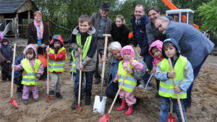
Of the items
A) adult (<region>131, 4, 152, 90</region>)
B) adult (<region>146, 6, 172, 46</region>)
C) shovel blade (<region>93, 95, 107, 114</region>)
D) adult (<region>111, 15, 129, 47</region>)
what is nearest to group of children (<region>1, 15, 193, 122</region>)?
shovel blade (<region>93, 95, 107, 114</region>)

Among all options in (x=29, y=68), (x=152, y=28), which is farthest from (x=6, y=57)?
(x=152, y=28)

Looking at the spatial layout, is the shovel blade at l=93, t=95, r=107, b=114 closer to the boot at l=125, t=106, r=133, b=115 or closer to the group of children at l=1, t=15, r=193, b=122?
the group of children at l=1, t=15, r=193, b=122

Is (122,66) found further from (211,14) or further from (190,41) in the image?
(211,14)

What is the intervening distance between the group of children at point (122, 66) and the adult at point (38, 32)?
0.86 meters

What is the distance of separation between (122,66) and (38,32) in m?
2.65

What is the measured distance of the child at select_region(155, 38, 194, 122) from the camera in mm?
2787

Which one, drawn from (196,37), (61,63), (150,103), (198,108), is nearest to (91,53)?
(61,63)

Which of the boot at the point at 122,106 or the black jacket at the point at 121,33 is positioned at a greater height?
the black jacket at the point at 121,33

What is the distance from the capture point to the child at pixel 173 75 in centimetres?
279

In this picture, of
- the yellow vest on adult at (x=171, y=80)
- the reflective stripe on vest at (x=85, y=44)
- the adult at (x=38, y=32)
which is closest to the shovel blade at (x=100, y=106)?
the reflective stripe on vest at (x=85, y=44)

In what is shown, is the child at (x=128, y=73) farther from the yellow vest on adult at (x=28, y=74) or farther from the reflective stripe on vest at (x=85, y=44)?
the yellow vest on adult at (x=28, y=74)

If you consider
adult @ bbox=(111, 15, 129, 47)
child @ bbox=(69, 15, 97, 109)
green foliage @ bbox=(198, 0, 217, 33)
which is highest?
green foliage @ bbox=(198, 0, 217, 33)

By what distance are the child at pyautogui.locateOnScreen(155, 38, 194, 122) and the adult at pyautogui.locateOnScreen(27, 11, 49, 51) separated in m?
3.38

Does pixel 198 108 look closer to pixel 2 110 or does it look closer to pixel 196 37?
pixel 196 37
